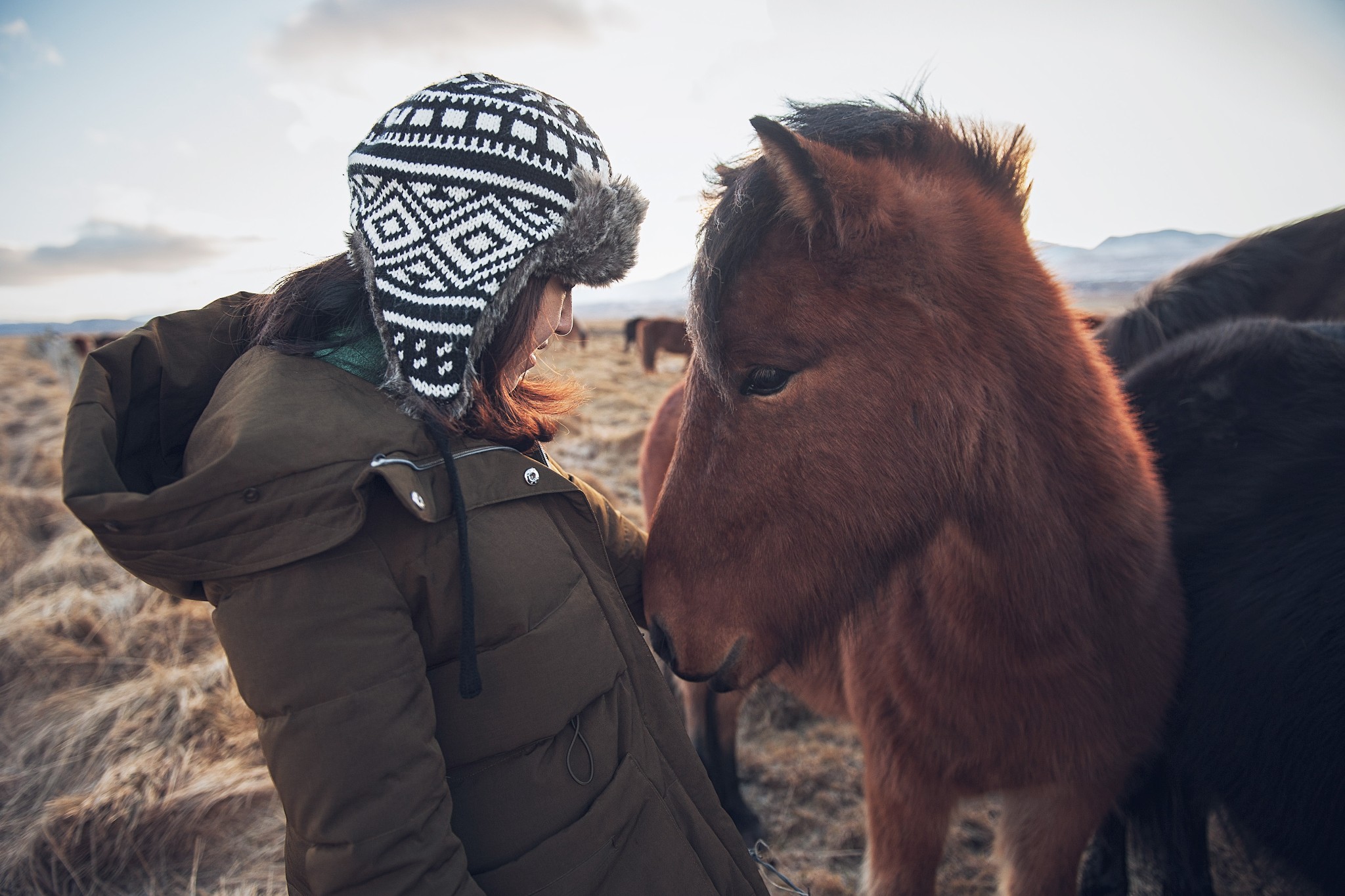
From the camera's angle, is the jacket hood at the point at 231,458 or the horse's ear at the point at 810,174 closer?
the jacket hood at the point at 231,458

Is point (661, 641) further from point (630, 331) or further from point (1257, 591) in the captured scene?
point (630, 331)

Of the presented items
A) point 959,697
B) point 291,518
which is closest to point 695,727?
point 959,697

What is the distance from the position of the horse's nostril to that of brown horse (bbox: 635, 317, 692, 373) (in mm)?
20010

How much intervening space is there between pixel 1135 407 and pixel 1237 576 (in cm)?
79

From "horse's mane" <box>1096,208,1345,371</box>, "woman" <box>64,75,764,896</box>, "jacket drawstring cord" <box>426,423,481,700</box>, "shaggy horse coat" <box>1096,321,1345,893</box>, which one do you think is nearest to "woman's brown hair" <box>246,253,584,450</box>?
"woman" <box>64,75,764,896</box>

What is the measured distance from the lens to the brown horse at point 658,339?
22156 millimetres

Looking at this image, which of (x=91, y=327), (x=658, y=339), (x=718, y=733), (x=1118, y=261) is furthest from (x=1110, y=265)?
(x=91, y=327)

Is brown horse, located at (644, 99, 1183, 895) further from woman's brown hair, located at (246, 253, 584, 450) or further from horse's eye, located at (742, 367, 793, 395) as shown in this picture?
woman's brown hair, located at (246, 253, 584, 450)

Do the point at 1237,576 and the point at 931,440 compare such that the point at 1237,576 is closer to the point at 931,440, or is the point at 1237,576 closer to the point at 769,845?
the point at 931,440

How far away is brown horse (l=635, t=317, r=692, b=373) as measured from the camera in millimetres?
22156

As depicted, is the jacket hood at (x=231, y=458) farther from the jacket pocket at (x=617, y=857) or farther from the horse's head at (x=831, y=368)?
the jacket pocket at (x=617, y=857)

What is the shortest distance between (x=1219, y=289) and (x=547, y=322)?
3808mm

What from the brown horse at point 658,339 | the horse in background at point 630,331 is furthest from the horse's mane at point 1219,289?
the horse in background at point 630,331

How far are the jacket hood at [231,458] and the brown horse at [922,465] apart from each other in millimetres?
480
